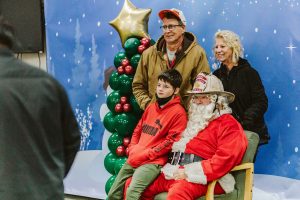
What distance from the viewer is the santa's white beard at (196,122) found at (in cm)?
380

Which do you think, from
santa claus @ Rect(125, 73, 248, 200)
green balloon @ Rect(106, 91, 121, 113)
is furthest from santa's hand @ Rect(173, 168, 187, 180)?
green balloon @ Rect(106, 91, 121, 113)

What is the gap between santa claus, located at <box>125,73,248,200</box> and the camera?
3.60 m

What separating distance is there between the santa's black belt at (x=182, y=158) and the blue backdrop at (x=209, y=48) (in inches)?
38.5

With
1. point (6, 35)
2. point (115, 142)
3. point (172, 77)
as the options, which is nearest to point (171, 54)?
point (172, 77)

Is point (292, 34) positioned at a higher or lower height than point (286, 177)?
higher

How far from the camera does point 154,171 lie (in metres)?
3.88

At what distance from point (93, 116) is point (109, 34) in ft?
3.04

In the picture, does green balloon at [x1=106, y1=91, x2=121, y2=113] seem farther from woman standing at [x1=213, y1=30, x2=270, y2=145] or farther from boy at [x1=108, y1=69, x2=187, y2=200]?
woman standing at [x1=213, y1=30, x2=270, y2=145]

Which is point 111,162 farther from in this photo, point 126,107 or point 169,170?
point 169,170

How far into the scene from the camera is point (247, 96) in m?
4.07

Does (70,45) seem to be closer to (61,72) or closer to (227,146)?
(61,72)

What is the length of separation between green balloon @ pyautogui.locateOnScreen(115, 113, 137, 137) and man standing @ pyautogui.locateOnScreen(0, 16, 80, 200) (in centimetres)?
259

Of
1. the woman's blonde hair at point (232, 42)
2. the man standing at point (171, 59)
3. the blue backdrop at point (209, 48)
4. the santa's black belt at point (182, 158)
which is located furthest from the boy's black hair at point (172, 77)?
the blue backdrop at point (209, 48)

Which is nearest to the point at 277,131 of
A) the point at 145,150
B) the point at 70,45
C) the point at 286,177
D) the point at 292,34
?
the point at 286,177
